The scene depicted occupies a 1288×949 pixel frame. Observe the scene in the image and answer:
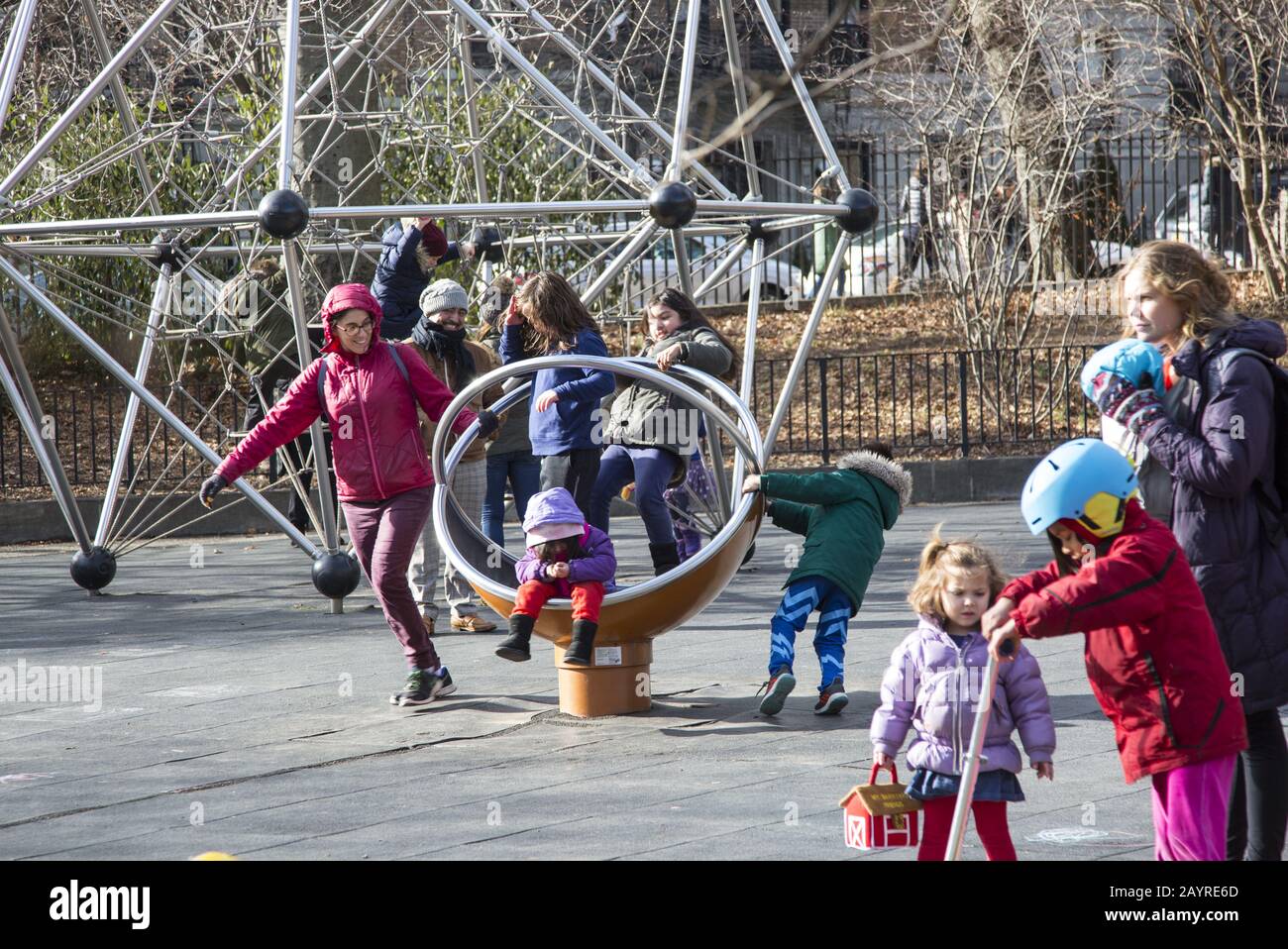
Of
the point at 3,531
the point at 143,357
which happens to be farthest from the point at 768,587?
the point at 3,531

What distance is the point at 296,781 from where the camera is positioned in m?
5.64

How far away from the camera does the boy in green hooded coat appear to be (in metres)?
6.38

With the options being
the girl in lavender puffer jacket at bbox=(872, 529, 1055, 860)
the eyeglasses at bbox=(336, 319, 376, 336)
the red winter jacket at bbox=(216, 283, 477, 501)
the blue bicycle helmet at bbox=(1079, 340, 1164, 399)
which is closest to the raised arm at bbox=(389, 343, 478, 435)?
the red winter jacket at bbox=(216, 283, 477, 501)

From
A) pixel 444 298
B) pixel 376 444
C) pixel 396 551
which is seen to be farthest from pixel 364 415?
pixel 444 298

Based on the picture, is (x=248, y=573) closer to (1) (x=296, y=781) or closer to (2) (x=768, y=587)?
(2) (x=768, y=587)

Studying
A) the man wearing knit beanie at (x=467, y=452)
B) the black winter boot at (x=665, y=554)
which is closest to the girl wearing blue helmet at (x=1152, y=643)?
the black winter boot at (x=665, y=554)

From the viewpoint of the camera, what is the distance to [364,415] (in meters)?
6.89

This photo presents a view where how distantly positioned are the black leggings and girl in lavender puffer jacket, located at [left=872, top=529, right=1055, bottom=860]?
528 mm

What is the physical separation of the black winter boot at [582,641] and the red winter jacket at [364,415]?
1.04m

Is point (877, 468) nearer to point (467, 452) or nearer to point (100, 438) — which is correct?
point (467, 452)

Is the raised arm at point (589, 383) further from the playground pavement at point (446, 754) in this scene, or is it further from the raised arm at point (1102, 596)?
the raised arm at point (1102, 596)
